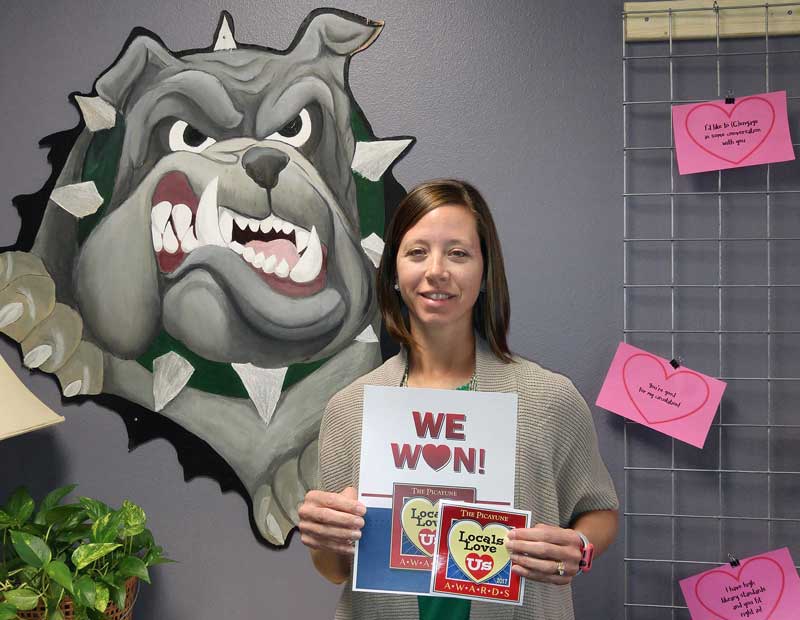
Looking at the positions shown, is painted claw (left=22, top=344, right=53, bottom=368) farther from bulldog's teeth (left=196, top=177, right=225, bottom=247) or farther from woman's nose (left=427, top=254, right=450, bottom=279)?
woman's nose (left=427, top=254, right=450, bottom=279)

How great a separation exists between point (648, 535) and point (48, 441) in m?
1.43

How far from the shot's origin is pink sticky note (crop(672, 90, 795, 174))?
166 centimetres

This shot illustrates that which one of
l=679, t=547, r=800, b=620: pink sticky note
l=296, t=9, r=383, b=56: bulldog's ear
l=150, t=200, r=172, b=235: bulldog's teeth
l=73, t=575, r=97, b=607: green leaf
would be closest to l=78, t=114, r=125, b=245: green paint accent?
l=150, t=200, r=172, b=235: bulldog's teeth

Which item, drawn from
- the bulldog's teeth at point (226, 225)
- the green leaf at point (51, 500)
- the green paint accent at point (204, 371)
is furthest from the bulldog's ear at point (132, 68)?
the green leaf at point (51, 500)

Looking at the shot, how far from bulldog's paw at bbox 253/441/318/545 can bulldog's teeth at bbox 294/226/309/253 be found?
459 millimetres

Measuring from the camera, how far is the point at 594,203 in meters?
1.76

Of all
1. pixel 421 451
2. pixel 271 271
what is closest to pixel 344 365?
pixel 271 271

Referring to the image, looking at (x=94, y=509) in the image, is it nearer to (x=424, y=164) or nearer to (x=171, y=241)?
(x=171, y=241)

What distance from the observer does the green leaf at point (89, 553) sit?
5.04 ft

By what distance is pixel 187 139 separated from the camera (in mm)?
1905

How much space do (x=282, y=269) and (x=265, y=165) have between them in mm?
250

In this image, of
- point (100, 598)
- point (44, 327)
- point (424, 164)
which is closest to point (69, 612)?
point (100, 598)

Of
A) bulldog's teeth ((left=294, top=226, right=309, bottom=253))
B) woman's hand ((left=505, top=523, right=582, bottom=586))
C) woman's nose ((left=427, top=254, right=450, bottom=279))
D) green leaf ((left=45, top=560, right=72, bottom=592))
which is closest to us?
woman's hand ((left=505, top=523, right=582, bottom=586))

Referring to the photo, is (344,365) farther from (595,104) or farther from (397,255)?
(595,104)
